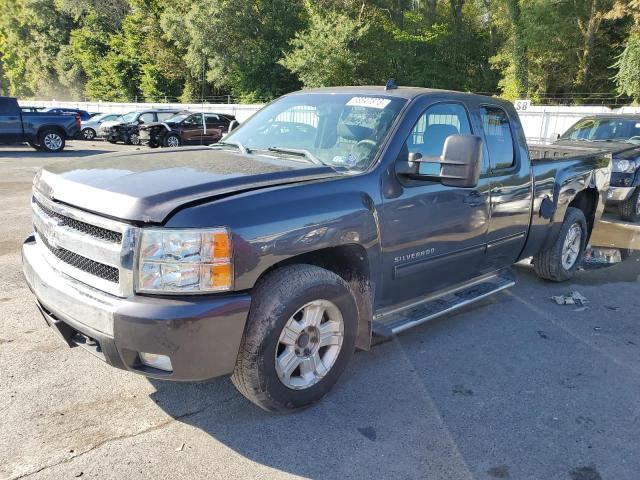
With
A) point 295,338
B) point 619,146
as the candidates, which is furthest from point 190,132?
point 295,338

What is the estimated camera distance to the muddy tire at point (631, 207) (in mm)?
9016

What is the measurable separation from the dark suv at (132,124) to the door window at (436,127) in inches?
748

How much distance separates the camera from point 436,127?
387 centimetres

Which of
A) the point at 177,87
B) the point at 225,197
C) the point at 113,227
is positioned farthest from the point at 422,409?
the point at 177,87

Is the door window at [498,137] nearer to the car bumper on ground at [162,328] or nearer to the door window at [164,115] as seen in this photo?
the car bumper on ground at [162,328]

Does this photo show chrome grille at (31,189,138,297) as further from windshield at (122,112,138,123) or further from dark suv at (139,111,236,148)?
windshield at (122,112,138,123)

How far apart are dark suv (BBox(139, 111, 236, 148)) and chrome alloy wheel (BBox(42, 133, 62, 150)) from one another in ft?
10.6

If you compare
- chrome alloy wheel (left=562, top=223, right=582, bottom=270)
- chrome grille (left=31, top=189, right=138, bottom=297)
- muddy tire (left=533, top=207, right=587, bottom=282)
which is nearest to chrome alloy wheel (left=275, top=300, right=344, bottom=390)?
chrome grille (left=31, top=189, right=138, bottom=297)

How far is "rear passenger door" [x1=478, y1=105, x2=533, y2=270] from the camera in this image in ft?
14.1

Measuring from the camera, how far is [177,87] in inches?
1908

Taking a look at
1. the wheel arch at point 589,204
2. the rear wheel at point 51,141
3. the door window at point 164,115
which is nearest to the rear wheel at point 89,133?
the door window at point 164,115

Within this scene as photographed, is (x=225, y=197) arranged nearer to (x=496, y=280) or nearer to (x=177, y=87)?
(x=496, y=280)

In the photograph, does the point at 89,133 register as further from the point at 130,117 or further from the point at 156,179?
the point at 156,179

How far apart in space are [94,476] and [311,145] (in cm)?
239
